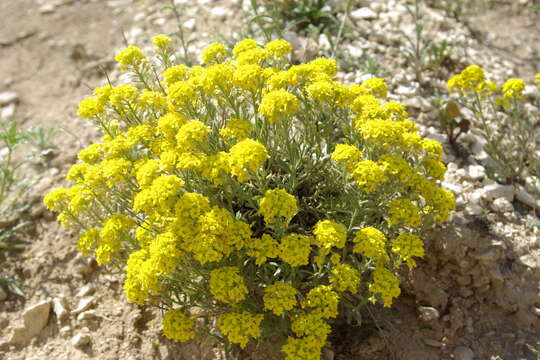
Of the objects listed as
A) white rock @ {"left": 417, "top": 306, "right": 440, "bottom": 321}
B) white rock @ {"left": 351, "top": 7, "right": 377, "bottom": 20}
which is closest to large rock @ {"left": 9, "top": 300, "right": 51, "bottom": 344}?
white rock @ {"left": 417, "top": 306, "right": 440, "bottom": 321}

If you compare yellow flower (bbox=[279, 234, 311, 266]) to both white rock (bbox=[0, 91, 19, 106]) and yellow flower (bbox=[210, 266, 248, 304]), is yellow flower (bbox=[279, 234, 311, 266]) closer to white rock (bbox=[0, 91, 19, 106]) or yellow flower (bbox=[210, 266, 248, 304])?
yellow flower (bbox=[210, 266, 248, 304])

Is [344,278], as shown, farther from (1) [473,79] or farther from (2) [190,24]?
(2) [190,24]

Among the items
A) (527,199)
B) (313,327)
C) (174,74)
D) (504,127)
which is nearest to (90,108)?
(174,74)

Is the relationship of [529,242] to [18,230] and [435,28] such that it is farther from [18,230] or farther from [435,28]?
[18,230]

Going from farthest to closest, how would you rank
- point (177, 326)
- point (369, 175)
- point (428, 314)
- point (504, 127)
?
1. point (504, 127)
2. point (428, 314)
3. point (177, 326)
4. point (369, 175)

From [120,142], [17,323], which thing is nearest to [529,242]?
[120,142]

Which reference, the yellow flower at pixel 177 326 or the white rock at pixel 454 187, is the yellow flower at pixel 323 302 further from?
the white rock at pixel 454 187

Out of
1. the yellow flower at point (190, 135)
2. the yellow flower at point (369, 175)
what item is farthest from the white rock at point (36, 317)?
the yellow flower at point (369, 175)
